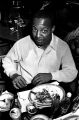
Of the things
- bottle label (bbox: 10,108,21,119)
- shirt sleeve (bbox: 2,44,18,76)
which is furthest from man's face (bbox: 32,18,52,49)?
bottle label (bbox: 10,108,21,119)

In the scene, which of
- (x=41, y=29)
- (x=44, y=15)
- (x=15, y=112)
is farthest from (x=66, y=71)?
(x=15, y=112)

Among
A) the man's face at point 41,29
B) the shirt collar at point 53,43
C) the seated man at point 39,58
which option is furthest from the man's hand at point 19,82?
the shirt collar at point 53,43

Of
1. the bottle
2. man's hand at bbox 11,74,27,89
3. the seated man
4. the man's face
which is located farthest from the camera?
the seated man

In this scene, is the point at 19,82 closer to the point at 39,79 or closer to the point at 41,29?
the point at 39,79

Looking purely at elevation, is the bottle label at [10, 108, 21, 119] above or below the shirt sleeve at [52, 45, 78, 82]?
above

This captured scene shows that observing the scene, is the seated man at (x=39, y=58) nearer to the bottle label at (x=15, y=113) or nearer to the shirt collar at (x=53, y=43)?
the shirt collar at (x=53, y=43)

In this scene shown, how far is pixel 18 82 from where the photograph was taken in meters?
1.91

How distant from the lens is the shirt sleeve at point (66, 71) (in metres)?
2.15

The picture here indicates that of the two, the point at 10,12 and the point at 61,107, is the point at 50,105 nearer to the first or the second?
the point at 61,107

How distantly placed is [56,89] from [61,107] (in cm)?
21

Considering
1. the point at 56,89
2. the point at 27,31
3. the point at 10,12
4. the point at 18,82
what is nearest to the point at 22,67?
the point at 18,82

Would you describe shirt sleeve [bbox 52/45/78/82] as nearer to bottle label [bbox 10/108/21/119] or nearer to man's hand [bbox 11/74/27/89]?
man's hand [bbox 11/74/27/89]

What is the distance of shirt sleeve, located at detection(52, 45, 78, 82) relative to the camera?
215cm

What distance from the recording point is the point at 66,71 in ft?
7.26
